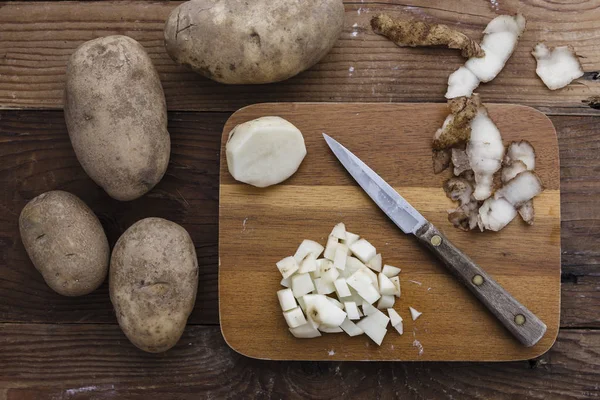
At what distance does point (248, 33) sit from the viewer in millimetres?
1466

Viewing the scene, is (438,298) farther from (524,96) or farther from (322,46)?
(322,46)

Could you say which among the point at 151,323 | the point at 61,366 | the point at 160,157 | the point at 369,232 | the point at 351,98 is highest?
the point at 351,98

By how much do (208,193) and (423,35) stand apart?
0.74 metres

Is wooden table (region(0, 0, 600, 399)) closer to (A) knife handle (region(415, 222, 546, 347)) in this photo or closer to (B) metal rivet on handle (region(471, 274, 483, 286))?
(A) knife handle (region(415, 222, 546, 347))

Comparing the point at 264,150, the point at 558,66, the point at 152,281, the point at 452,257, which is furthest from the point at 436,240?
the point at 152,281

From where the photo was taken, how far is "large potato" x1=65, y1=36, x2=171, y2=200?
1.46 m

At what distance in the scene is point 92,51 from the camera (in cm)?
148

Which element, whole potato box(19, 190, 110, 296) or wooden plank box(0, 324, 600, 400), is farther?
wooden plank box(0, 324, 600, 400)

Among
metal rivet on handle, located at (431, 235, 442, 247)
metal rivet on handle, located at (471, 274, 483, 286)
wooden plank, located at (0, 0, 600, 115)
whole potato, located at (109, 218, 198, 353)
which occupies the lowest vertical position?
whole potato, located at (109, 218, 198, 353)

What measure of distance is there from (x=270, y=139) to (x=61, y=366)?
89cm

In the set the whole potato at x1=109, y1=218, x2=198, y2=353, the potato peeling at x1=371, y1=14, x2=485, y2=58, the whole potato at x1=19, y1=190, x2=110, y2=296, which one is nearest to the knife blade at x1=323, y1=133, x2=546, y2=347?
the potato peeling at x1=371, y1=14, x2=485, y2=58

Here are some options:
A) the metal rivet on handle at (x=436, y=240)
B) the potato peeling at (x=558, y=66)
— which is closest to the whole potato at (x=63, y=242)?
the metal rivet on handle at (x=436, y=240)

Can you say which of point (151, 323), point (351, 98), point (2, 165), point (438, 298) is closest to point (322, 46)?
point (351, 98)

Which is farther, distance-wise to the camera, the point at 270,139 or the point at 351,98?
the point at 351,98
